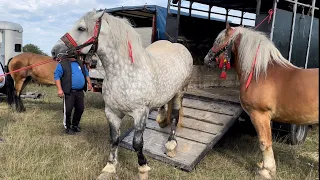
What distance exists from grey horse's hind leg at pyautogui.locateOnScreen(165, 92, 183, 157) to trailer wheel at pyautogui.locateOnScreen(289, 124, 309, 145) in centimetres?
186

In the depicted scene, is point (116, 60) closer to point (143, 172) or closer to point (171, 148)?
point (143, 172)

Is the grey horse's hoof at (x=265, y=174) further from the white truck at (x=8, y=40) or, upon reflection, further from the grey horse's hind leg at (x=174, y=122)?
the white truck at (x=8, y=40)

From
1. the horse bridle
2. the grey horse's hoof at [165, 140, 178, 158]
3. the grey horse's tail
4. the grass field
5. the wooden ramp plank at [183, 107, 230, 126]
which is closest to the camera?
the grass field

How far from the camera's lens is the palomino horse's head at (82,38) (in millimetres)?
3107

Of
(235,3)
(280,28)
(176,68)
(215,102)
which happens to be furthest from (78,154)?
(235,3)

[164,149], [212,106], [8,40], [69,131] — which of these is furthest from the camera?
[8,40]

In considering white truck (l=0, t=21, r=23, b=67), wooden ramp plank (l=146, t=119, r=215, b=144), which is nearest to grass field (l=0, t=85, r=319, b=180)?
wooden ramp plank (l=146, t=119, r=215, b=144)

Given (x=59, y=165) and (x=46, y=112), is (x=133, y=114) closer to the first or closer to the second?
(x=59, y=165)

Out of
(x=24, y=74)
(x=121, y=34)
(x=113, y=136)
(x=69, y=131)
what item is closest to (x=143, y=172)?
(x=113, y=136)

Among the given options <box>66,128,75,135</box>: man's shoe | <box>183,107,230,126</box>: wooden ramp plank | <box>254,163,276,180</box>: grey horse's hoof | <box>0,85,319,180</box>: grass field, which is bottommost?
<box>66,128,75,135</box>: man's shoe

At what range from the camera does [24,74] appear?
7.48 meters

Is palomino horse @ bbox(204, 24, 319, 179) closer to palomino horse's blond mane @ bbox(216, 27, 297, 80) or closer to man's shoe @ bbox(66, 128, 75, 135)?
palomino horse's blond mane @ bbox(216, 27, 297, 80)

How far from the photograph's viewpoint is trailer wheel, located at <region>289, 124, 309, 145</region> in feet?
16.2

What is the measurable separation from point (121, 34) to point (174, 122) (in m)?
1.74
